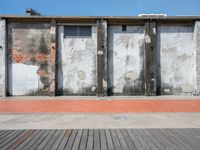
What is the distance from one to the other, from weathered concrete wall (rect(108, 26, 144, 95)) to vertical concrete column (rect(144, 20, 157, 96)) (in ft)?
1.25

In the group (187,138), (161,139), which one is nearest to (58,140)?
(161,139)

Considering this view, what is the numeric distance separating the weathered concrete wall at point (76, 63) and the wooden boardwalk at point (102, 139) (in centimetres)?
1232

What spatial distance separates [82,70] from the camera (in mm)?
20094

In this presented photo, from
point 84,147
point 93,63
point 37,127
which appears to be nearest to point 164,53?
point 93,63

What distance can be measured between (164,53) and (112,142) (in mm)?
14604

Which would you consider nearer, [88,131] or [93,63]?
[88,131]

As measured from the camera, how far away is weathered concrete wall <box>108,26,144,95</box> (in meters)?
20.1

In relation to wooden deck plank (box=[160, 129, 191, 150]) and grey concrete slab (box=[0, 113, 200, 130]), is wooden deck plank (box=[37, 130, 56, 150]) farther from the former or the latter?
wooden deck plank (box=[160, 129, 191, 150])

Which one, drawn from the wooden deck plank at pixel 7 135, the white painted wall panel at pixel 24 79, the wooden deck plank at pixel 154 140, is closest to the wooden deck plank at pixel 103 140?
the wooden deck plank at pixel 154 140

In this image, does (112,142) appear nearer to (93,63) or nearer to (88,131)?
(88,131)

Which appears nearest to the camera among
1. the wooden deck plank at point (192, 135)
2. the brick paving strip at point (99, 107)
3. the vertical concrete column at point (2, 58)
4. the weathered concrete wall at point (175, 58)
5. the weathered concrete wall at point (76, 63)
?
the wooden deck plank at point (192, 135)

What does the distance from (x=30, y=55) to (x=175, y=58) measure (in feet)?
31.6

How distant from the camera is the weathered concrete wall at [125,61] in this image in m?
20.1

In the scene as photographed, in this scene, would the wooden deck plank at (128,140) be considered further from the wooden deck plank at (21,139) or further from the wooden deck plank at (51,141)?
the wooden deck plank at (21,139)
